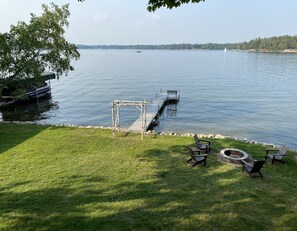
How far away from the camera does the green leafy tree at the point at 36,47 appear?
884 inches

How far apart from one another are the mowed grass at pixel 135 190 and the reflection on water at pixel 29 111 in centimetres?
1750

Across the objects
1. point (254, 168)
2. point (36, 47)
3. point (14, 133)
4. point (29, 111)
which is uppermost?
point (36, 47)

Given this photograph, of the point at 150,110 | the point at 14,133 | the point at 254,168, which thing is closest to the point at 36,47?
the point at 14,133

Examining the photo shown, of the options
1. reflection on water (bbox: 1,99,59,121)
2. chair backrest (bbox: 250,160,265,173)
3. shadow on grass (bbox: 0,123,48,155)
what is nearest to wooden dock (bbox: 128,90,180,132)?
shadow on grass (bbox: 0,123,48,155)

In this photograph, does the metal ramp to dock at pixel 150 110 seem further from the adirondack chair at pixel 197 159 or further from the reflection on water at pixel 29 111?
the reflection on water at pixel 29 111

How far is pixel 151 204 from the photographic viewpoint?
930 cm

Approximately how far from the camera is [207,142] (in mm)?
16688

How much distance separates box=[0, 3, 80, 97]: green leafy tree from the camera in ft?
73.7

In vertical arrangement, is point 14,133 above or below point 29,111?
above

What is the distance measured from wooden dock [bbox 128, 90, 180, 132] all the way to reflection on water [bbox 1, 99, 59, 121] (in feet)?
42.6

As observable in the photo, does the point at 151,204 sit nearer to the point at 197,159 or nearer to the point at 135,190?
the point at 135,190

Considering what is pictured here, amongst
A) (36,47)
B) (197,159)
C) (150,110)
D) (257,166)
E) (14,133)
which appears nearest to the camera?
(257,166)

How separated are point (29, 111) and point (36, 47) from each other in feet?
50.0

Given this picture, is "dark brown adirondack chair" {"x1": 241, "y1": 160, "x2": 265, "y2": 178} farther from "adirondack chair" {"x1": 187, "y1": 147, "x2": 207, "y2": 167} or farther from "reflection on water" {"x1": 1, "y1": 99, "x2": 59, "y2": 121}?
"reflection on water" {"x1": 1, "y1": 99, "x2": 59, "y2": 121}
